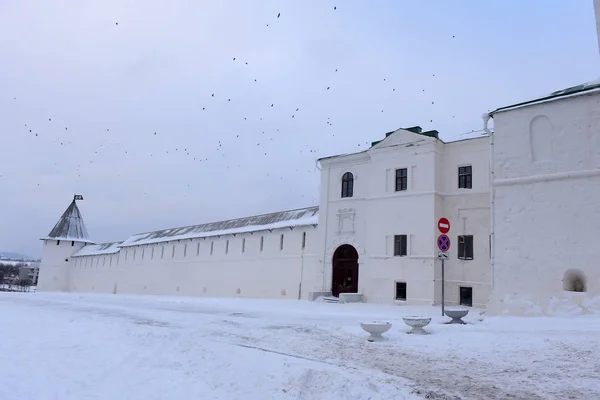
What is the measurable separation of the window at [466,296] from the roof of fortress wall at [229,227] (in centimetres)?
875

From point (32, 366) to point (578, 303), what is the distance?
41.5 ft

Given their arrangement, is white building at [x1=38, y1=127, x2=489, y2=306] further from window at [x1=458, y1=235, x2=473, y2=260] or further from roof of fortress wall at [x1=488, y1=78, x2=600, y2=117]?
roof of fortress wall at [x1=488, y1=78, x2=600, y2=117]

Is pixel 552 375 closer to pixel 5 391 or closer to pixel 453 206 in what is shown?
pixel 5 391

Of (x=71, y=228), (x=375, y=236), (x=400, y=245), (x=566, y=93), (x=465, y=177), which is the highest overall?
(x=566, y=93)

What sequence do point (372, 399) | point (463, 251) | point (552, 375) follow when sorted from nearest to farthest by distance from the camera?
point (372, 399) → point (552, 375) → point (463, 251)

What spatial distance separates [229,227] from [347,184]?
40.6ft

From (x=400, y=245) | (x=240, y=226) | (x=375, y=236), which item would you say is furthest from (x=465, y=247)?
(x=240, y=226)

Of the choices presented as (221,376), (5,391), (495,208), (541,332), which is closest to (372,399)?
(221,376)

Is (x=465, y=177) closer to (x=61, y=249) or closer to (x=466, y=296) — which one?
(x=466, y=296)

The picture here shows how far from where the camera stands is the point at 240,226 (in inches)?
1267

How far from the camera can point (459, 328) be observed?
1010 centimetres

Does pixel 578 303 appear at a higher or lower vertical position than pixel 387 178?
lower

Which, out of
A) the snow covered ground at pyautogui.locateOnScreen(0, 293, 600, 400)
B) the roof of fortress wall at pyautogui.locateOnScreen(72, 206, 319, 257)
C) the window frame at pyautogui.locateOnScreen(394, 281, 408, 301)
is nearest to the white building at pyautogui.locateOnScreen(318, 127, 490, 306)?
the window frame at pyautogui.locateOnScreen(394, 281, 408, 301)

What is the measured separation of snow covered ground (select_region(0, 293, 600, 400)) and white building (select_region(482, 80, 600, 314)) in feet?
6.36
